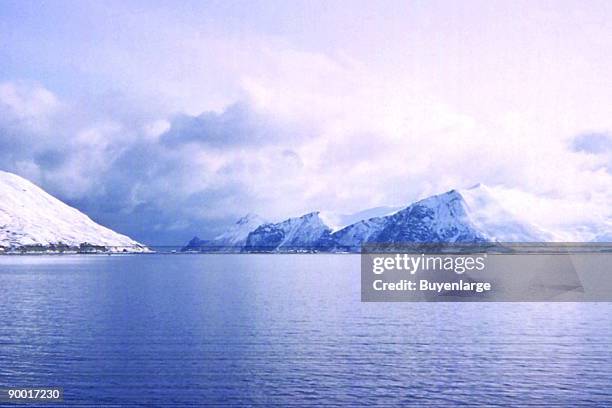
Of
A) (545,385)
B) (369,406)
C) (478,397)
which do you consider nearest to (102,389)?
(369,406)

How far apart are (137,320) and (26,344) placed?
29131 mm

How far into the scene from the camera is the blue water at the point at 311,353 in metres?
61.6

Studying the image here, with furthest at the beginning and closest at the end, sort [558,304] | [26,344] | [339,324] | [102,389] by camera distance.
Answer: [558,304], [339,324], [26,344], [102,389]

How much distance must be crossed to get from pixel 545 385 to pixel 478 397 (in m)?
8.50

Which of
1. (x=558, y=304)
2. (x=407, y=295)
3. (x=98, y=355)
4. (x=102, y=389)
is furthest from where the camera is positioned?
(x=407, y=295)

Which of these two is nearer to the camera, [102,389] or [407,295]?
[102,389]

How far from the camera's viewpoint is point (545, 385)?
2544 inches

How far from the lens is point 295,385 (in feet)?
212

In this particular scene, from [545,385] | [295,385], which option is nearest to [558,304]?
[545,385]

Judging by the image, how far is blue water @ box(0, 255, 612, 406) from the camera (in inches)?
2426

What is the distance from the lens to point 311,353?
3194 inches

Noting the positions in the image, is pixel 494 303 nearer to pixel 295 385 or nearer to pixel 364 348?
pixel 364 348

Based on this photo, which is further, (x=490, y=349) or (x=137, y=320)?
(x=137, y=320)

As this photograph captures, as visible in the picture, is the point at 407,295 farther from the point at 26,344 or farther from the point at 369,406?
the point at 369,406
